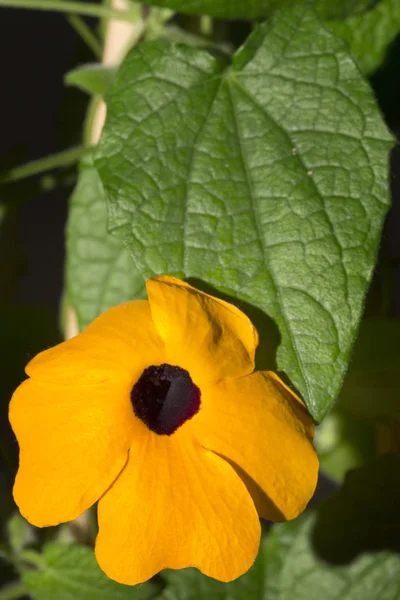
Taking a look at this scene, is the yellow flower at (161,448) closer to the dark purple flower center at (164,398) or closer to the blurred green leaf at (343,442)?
the dark purple flower center at (164,398)

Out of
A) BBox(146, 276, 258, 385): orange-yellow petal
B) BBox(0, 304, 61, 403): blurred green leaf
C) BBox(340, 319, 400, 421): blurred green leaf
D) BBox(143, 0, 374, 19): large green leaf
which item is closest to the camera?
BBox(146, 276, 258, 385): orange-yellow petal

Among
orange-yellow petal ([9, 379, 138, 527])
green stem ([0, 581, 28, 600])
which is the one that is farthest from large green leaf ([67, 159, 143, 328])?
green stem ([0, 581, 28, 600])

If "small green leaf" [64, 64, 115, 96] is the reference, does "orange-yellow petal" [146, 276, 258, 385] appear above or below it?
below

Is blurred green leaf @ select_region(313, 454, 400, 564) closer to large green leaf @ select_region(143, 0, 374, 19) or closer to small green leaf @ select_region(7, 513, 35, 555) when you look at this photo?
small green leaf @ select_region(7, 513, 35, 555)

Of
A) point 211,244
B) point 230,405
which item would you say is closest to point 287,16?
point 211,244

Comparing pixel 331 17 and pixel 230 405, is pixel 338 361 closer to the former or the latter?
pixel 230 405

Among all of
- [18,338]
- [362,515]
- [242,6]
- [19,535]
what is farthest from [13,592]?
[242,6]

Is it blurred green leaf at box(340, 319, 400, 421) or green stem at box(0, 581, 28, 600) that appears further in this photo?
green stem at box(0, 581, 28, 600)

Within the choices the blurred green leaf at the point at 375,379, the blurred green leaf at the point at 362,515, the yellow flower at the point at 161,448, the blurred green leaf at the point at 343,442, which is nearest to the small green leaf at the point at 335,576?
the blurred green leaf at the point at 362,515
